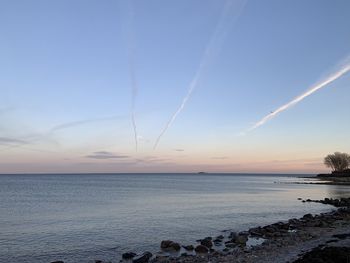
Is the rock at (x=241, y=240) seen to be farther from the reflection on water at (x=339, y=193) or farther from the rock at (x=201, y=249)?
the reflection on water at (x=339, y=193)

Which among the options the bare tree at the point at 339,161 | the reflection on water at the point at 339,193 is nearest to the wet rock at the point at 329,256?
the reflection on water at the point at 339,193

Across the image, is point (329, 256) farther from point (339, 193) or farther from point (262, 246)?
point (339, 193)

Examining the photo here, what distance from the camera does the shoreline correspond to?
19750 millimetres

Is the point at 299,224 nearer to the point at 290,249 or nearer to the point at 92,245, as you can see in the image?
the point at 290,249

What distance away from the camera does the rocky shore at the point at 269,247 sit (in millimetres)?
18172

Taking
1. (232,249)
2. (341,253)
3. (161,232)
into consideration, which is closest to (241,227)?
(161,232)

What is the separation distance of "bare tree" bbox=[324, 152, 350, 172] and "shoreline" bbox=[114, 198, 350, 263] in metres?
142

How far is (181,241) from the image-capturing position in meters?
27.1

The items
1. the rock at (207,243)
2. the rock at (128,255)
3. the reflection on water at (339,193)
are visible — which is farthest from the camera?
the reflection on water at (339,193)

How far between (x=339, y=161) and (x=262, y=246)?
15556 centimetres

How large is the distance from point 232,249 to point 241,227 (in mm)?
10676

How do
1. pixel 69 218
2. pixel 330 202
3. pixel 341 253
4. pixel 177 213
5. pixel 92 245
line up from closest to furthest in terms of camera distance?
pixel 341 253 → pixel 92 245 → pixel 69 218 → pixel 177 213 → pixel 330 202

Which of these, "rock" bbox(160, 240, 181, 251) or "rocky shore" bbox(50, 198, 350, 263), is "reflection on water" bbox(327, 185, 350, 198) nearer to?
"rocky shore" bbox(50, 198, 350, 263)

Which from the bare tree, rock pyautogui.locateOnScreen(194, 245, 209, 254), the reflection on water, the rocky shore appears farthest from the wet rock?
the bare tree
